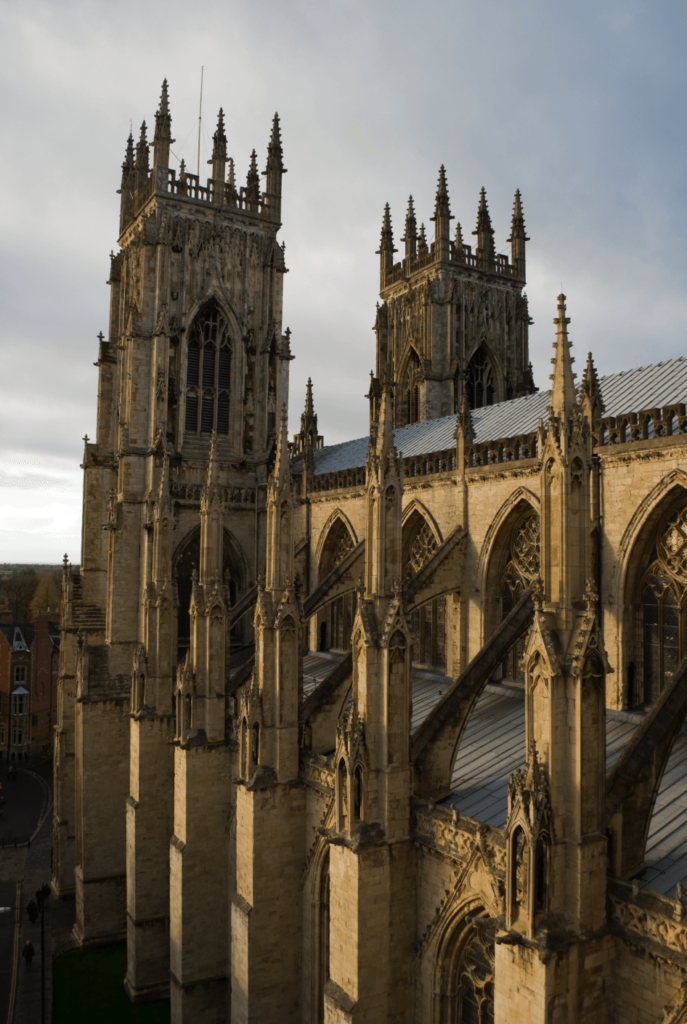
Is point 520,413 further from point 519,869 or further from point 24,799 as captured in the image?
point 24,799

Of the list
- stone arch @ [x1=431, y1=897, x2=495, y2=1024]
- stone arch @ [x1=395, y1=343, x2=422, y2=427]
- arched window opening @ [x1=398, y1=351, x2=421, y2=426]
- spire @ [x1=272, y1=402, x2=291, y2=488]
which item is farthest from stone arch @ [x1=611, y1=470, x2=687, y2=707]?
stone arch @ [x1=395, y1=343, x2=422, y2=427]

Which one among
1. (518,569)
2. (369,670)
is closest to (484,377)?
(518,569)

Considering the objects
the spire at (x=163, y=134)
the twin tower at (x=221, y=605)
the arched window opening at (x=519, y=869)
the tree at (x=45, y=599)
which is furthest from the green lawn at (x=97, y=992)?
the tree at (x=45, y=599)

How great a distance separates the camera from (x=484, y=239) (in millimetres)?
43906

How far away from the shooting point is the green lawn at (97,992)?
954 inches

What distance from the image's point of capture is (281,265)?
35.8 meters

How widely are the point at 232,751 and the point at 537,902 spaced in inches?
524

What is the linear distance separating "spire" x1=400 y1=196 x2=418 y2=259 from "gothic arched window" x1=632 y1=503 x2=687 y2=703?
103 ft

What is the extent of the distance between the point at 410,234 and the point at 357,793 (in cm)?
3746

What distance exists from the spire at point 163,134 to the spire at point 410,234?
15.9 m

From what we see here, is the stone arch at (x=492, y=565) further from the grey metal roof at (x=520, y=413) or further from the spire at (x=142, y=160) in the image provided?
the spire at (x=142, y=160)

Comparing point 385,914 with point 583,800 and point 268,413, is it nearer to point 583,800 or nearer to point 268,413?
point 583,800

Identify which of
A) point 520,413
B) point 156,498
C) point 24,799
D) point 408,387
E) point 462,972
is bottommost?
point 24,799

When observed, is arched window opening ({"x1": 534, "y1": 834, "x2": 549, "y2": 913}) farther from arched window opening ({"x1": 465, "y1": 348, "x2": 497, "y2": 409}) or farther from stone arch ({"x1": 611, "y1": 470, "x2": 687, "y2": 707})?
arched window opening ({"x1": 465, "y1": 348, "x2": 497, "y2": 409})
